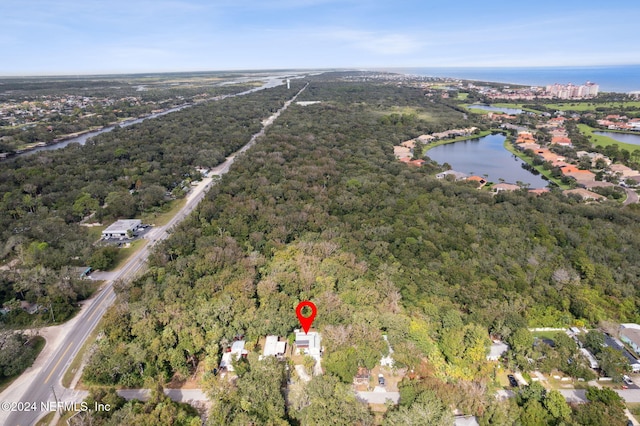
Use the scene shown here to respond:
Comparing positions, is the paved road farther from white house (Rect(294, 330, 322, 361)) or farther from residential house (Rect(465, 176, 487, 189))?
residential house (Rect(465, 176, 487, 189))

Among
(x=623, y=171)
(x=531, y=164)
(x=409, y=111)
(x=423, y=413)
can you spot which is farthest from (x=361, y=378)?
(x=409, y=111)

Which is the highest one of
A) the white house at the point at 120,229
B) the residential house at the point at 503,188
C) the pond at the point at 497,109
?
the pond at the point at 497,109

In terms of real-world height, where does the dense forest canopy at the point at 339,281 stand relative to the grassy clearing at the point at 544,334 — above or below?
above

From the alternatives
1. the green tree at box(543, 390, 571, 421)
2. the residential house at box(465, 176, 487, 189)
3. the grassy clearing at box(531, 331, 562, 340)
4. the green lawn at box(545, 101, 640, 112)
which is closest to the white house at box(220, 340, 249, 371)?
the green tree at box(543, 390, 571, 421)

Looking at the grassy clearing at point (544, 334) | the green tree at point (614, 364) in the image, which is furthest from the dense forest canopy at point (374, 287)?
the green tree at point (614, 364)

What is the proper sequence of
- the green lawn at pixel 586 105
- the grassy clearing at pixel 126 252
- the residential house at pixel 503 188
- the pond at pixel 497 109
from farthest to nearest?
the pond at pixel 497 109 → the green lawn at pixel 586 105 → the residential house at pixel 503 188 → the grassy clearing at pixel 126 252

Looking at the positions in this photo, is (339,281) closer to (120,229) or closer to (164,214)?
(120,229)

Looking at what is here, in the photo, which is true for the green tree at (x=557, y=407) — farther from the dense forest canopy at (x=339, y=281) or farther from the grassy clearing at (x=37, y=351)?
the grassy clearing at (x=37, y=351)
